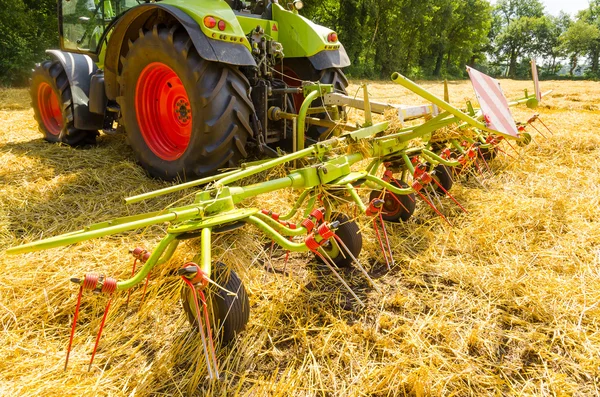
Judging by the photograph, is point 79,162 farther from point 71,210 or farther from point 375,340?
point 375,340

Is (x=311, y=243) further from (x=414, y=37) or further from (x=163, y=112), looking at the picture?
(x=414, y=37)

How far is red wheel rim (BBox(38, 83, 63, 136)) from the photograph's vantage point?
4423 millimetres

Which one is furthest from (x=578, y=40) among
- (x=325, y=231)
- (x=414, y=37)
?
(x=325, y=231)

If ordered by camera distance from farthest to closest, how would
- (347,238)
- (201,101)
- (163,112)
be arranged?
(163,112) → (201,101) → (347,238)

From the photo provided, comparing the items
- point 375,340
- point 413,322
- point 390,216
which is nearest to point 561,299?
point 413,322

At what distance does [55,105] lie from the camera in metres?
4.48

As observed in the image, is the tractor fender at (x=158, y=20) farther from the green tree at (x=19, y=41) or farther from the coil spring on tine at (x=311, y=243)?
the green tree at (x=19, y=41)

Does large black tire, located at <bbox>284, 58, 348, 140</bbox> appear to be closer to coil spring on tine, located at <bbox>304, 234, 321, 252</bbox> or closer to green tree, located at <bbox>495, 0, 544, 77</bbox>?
coil spring on tine, located at <bbox>304, 234, 321, 252</bbox>

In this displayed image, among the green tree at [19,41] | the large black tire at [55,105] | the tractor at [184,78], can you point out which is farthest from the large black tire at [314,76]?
the green tree at [19,41]

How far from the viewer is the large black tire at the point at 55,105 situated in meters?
3.95

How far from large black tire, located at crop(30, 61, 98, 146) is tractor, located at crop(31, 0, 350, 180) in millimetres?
11

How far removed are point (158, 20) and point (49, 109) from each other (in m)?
2.45

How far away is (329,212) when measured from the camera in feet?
6.92

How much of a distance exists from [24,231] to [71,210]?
332 millimetres
